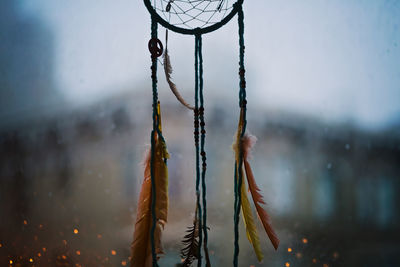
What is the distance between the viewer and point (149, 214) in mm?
725

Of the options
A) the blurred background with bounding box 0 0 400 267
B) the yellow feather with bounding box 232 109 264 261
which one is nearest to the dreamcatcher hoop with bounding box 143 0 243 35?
the yellow feather with bounding box 232 109 264 261

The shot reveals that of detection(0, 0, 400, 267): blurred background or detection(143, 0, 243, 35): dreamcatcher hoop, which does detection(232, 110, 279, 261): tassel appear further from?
detection(0, 0, 400, 267): blurred background

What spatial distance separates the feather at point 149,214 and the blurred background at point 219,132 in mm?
411

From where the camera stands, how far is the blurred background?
3.66 feet

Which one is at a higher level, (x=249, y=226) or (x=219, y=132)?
(x=219, y=132)

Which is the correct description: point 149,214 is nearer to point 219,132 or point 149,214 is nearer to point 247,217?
point 247,217

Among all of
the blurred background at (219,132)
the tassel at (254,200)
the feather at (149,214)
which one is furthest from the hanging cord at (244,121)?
the blurred background at (219,132)

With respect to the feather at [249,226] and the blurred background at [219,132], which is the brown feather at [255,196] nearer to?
the feather at [249,226]

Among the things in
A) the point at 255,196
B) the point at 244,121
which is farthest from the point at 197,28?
the point at 255,196

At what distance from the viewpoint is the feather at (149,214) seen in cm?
70

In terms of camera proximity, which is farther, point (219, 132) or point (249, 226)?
point (219, 132)

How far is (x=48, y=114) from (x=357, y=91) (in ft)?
4.08

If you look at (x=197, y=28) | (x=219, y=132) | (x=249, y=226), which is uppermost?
(x=197, y=28)

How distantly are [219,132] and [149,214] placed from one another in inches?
20.6
